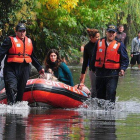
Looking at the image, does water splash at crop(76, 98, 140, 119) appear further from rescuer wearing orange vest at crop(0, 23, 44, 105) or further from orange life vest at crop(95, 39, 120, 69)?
rescuer wearing orange vest at crop(0, 23, 44, 105)

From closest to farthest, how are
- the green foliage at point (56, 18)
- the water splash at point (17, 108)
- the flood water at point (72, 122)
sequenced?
the flood water at point (72, 122) → the water splash at point (17, 108) → the green foliage at point (56, 18)

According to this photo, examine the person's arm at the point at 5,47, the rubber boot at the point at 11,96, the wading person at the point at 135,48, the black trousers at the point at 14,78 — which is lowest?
the rubber boot at the point at 11,96

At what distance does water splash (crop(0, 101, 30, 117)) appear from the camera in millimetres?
11802

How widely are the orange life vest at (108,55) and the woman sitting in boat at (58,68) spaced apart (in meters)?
1.75

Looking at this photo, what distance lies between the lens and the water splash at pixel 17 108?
1180 cm

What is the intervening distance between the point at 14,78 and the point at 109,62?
179cm

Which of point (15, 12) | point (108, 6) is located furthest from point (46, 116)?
point (108, 6)

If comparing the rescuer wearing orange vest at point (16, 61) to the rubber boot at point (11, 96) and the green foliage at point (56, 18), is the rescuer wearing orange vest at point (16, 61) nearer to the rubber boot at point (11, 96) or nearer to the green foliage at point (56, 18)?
the rubber boot at point (11, 96)

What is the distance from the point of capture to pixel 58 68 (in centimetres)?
1392

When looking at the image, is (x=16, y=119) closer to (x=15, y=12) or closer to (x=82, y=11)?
(x=15, y=12)

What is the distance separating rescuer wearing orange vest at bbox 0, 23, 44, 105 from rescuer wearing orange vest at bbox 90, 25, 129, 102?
1.32 metres

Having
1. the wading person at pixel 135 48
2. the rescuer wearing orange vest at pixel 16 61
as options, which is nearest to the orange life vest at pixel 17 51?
the rescuer wearing orange vest at pixel 16 61

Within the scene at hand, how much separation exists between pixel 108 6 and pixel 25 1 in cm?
805

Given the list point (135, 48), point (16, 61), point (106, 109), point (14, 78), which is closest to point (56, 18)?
point (135, 48)
